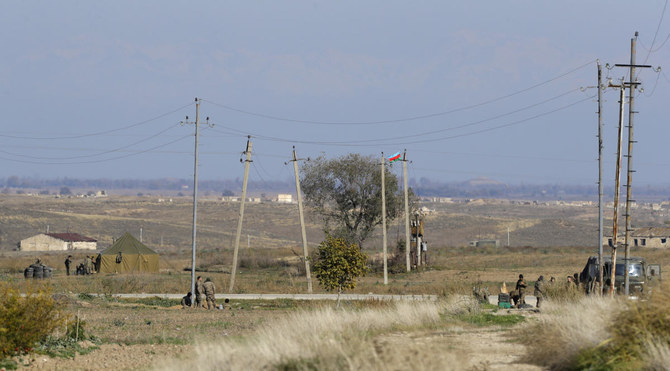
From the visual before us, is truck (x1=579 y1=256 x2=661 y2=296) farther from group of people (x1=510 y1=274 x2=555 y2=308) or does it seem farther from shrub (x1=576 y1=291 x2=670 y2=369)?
shrub (x1=576 y1=291 x2=670 y2=369)

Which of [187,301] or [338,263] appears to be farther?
[187,301]

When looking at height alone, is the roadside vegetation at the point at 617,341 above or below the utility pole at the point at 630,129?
below

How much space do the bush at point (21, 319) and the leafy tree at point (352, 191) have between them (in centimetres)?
5561

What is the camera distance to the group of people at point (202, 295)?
37.6 meters

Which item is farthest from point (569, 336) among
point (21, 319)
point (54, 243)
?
point (54, 243)

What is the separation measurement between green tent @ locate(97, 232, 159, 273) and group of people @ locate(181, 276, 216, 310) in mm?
26349

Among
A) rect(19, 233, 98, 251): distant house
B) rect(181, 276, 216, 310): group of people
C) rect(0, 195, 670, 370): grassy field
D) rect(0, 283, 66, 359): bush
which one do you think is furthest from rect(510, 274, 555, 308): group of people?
rect(19, 233, 98, 251): distant house

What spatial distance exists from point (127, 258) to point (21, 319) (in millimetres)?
45081

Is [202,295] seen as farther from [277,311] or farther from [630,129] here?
[630,129]

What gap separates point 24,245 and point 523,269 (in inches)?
2555

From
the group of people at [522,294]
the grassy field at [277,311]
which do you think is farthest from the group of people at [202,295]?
the group of people at [522,294]

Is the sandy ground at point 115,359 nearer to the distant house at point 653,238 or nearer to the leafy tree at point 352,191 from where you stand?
the leafy tree at point 352,191

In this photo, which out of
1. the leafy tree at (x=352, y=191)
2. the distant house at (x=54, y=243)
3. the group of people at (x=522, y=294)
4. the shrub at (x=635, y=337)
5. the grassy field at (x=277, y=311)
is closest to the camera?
the shrub at (x=635, y=337)

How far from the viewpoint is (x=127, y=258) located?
65.4 m
